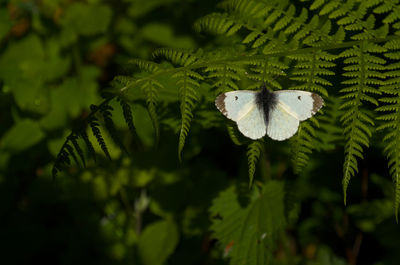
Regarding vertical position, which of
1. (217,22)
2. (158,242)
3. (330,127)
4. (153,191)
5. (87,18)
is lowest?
(158,242)

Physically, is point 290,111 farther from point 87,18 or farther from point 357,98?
point 87,18

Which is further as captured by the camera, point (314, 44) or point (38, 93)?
point (38, 93)

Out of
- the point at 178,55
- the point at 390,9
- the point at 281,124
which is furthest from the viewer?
the point at 390,9

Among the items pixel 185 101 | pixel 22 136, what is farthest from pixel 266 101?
pixel 22 136

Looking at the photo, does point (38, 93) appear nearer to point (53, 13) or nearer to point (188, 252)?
point (53, 13)

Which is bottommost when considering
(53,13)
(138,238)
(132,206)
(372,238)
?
(372,238)

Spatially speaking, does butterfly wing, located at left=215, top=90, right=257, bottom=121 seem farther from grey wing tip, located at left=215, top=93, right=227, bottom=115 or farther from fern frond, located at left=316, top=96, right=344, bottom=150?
fern frond, located at left=316, top=96, right=344, bottom=150

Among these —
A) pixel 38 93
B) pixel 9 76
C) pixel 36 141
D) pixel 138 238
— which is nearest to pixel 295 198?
pixel 138 238

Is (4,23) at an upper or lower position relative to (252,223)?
upper
